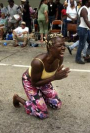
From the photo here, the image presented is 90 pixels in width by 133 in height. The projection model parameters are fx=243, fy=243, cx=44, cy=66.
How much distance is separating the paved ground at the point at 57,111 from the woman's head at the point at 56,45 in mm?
908

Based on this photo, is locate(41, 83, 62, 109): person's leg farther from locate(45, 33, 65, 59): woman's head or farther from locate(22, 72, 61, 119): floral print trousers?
locate(45, 33, 65, 59): woman's head

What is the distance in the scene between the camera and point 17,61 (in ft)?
21.3

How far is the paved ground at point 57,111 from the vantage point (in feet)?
10.2

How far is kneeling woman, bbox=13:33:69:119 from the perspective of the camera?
304 cm

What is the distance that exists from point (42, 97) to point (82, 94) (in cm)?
100

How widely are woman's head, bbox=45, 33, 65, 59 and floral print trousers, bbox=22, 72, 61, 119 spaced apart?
0.57 meters

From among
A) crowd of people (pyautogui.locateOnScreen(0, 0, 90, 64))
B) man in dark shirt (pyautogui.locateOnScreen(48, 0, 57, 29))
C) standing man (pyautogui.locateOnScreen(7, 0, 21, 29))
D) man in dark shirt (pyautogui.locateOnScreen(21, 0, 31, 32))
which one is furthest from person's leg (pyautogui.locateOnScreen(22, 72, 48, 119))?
standing man (pyautogui.locateOnScreen(7, 0, 21, 29))

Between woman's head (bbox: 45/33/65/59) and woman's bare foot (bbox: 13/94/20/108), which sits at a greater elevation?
woman's head (bbox: 45/33/65/59)

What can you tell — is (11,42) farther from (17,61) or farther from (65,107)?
(65,107)

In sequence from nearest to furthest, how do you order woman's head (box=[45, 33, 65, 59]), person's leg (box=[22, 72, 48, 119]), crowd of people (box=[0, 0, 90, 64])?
woman's head (box=[45, 33, 65, 59]) → person's leg (box=[22, 72, 48, 119]) → crowd of people (box=[0, 0, 90, 64])

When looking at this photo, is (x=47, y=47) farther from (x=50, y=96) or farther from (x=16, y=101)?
(x=16, y=101)

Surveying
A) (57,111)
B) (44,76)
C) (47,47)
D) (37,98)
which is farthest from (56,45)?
(57,111)

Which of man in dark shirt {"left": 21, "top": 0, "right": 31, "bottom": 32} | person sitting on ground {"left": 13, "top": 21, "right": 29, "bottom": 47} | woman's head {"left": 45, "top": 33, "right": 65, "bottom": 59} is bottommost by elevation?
person sitting on ground {"left": 13, "top": 21, "right": 29, "bottom": 47}

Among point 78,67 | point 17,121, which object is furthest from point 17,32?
point 17,121
